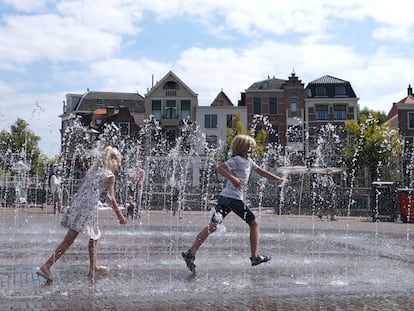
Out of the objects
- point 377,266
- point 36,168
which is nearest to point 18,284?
point 377,266

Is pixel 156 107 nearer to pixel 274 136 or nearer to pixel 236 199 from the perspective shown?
pixel 274 136

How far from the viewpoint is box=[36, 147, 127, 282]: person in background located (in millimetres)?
6008

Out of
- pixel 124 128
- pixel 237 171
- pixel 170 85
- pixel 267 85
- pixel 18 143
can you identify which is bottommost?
pixel 237 171

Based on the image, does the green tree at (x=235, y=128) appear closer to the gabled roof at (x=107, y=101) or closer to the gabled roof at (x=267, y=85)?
the gabled roof at (x=267, y=85)

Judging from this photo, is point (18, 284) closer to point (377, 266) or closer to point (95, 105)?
point (377, 266)

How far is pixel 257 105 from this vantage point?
2299 inches

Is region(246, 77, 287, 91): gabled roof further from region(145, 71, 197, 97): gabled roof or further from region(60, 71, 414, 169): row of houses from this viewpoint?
region(145, 71, 197, 97): gabled roof

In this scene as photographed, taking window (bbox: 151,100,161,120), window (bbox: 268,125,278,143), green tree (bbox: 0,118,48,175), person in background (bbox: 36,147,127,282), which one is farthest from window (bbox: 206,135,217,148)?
person in background (bbox: 36,147,127,282)

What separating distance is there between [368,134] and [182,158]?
22055 millimetres

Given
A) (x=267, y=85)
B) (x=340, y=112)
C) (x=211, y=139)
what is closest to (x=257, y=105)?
(x=267, y=85)

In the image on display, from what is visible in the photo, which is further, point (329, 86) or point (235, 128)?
point (329, 86)

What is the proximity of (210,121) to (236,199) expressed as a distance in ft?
173

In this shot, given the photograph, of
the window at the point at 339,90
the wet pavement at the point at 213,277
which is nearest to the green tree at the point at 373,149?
the window at the point at 339,90

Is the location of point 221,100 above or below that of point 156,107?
above
